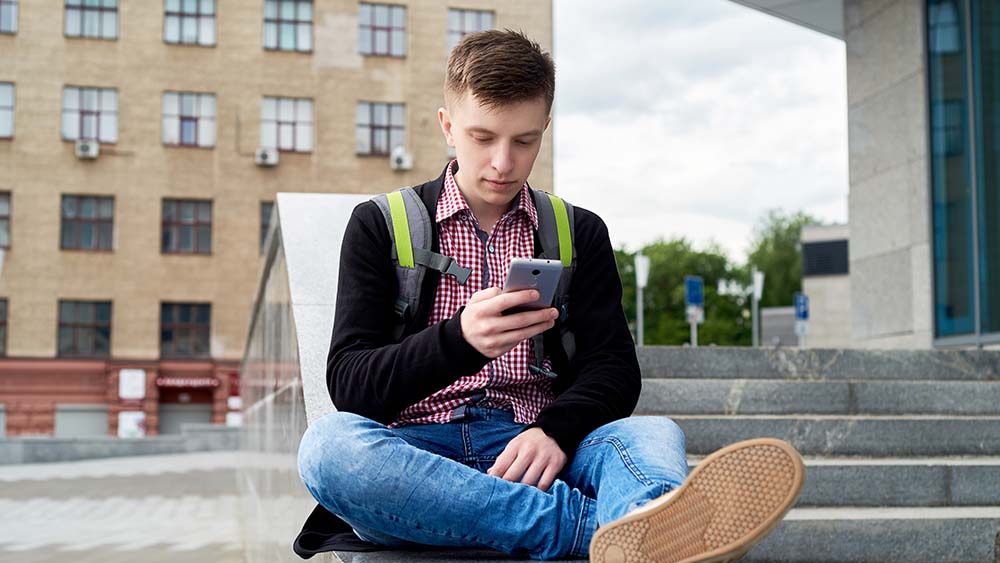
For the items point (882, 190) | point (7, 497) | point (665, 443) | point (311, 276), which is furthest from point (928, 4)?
point (7, 497)

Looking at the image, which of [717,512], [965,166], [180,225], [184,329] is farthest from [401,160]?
[717,512]

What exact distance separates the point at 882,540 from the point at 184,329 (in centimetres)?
2900

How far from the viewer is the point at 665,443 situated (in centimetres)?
234

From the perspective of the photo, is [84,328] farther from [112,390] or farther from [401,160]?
[401,160]

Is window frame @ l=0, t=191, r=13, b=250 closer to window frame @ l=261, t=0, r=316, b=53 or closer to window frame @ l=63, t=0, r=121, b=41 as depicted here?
window frame @ l=63, t=0, r=121, b=41

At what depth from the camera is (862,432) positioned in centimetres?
444

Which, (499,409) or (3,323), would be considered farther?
(3,323)

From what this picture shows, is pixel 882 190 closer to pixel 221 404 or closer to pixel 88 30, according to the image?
pixel 221 404

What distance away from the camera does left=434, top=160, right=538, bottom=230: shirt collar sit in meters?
2.65

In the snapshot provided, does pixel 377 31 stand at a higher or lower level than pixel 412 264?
higher

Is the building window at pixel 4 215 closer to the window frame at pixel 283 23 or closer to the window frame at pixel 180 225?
the window frame at pixel 180 225

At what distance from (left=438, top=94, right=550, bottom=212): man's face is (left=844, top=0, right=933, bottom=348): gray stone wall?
7.98 meters

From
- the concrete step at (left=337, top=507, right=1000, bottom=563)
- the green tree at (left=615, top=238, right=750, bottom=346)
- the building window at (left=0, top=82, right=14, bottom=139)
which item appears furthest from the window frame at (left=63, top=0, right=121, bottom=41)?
the green tree at (left=615, top=238, right=750, bottom=346)

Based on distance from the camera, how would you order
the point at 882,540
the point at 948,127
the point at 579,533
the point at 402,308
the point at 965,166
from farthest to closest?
the point at 948,127 → the point at 965,166 → the point at 882,540 → the point at 402,308 → the point at 579,533
